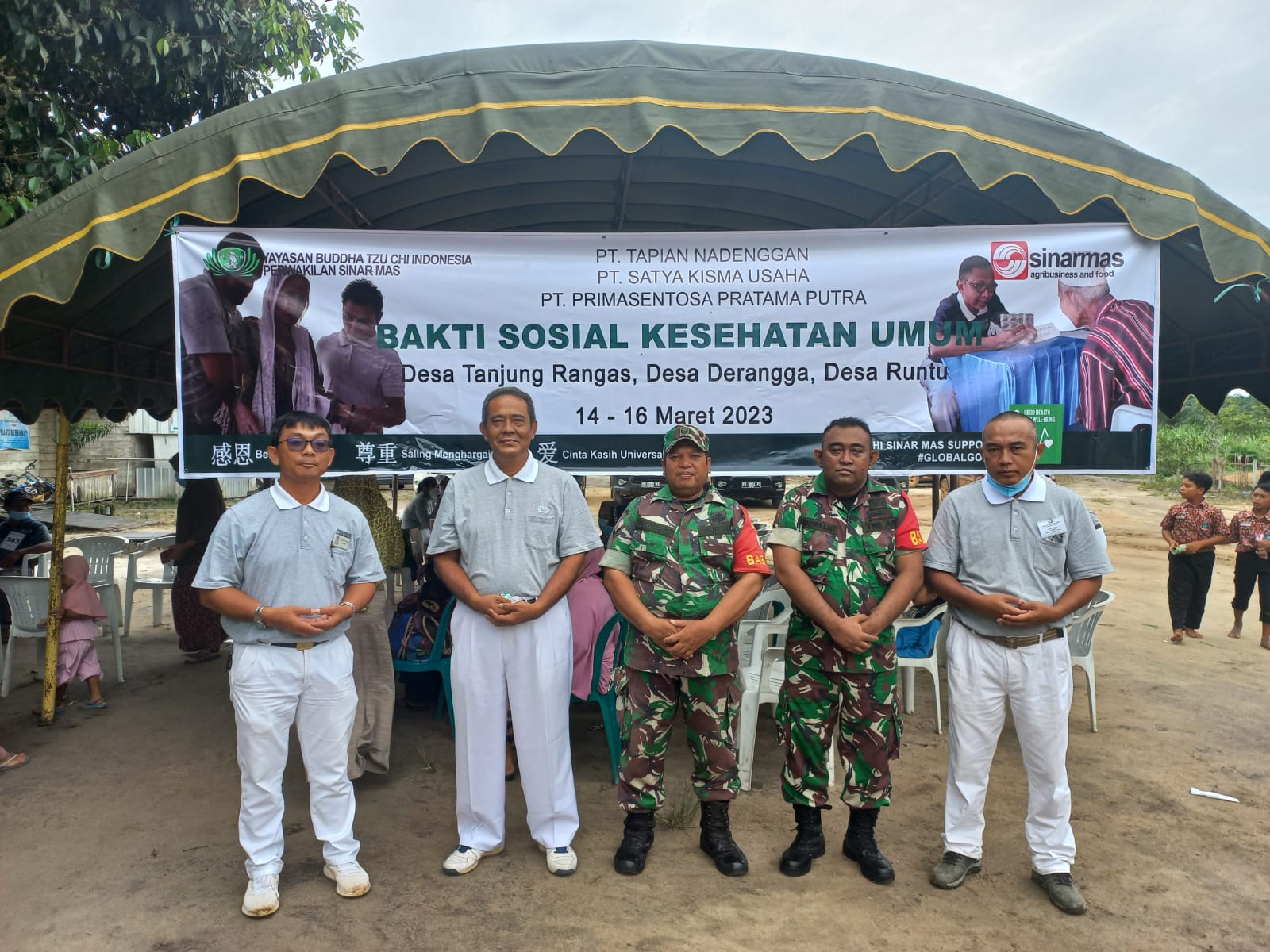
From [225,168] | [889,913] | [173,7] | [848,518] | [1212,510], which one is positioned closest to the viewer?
[889,913]

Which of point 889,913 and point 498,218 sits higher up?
point 498,218

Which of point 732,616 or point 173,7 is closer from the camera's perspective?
point 732,616

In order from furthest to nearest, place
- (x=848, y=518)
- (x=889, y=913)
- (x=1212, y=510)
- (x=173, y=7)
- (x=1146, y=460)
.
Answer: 1. (x=1212, y=510)
2. (x=173, y=7)
3. (x=1146, y=460)
4. (x=848, y=518)
5. (x=889, y=913)

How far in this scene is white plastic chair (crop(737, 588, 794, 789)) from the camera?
3.87m

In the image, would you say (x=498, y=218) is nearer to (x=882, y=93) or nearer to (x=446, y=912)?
(x=882, y=93)

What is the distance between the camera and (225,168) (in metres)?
3.39

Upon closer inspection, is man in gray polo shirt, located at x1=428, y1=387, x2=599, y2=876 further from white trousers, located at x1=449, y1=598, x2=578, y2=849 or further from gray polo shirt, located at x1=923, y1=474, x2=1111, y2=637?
gray polo shirt, located at x1=923, y1=474, x2=1111, y2=637

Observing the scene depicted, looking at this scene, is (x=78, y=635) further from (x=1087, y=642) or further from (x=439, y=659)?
(x=1087, y=642)

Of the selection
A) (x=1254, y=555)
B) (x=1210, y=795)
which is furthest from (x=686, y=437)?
(x=1254, y=555)

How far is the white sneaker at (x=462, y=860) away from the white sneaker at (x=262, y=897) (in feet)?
1.92

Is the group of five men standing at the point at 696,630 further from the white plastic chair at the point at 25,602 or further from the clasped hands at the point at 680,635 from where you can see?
the white plastic chair at the point at 25,602

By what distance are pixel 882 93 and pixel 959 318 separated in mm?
1131

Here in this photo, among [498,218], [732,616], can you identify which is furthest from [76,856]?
[498,218]

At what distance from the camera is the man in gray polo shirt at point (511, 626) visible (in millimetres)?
2947
